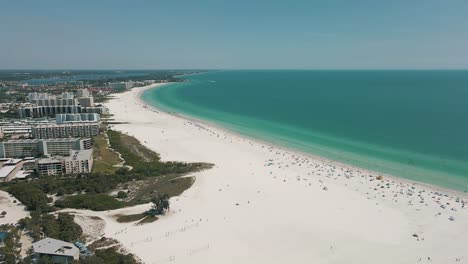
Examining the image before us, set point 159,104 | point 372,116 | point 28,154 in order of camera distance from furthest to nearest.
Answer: point 159,104 → point 372,116 → point 28,154

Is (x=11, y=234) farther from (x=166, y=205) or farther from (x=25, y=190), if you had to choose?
(x=166, y=205)

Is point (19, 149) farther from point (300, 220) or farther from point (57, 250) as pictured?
point (300, 220)

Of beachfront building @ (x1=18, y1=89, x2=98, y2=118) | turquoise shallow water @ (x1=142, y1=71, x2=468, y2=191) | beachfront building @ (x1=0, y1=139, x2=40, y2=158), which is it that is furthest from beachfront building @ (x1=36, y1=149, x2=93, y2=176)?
beachfront building @ (x1=18, y1=89, x2=98, y2=118)

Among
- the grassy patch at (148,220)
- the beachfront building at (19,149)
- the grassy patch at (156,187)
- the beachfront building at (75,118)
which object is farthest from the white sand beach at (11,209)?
the beachfront building at (75,118)

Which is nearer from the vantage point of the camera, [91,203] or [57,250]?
[57,250]

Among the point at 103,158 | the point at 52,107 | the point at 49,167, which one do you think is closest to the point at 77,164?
the point at 49,167

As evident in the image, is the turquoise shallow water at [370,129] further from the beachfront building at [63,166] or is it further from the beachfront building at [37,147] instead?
the beachfront building at [37,147]

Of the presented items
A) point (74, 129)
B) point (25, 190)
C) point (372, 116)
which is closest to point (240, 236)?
point (25, 190)
